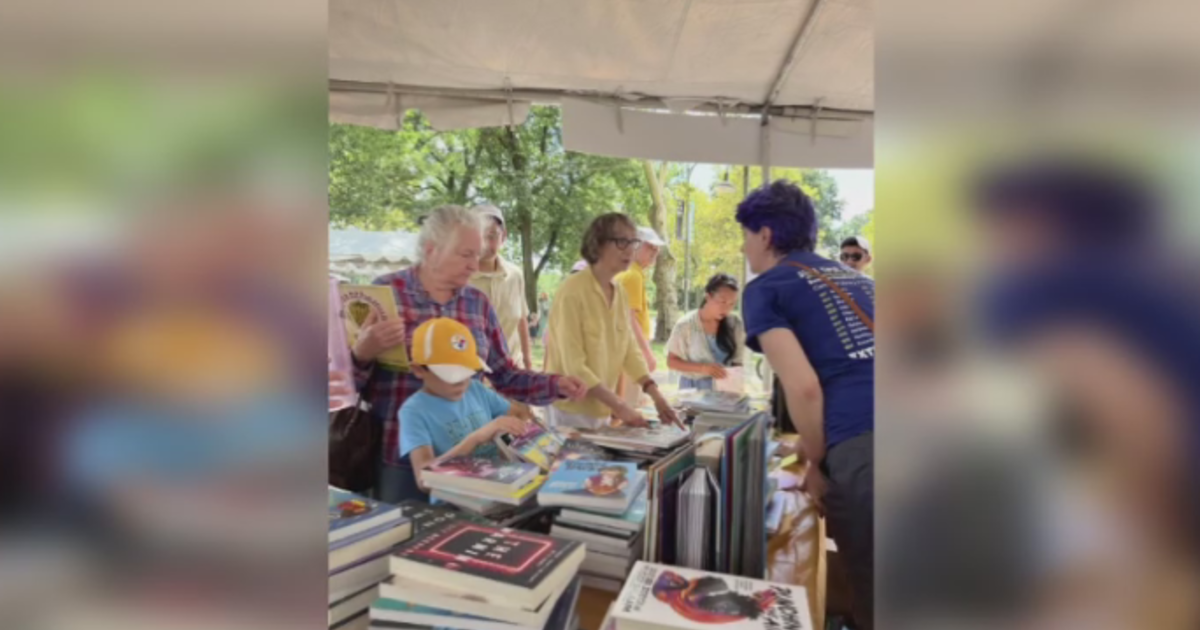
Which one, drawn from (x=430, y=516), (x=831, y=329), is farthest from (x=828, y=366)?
(x=430, y=516)

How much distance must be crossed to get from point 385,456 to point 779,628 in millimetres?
1288

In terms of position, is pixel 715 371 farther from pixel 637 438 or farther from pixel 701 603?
pixel 701 603

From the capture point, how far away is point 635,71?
2932 mm

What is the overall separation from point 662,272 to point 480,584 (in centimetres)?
1205

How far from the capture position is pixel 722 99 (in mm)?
3398

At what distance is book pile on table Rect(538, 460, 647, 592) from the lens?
1195 mm

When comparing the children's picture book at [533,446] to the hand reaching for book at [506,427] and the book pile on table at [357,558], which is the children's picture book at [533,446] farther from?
the book pile on table at [357,558]

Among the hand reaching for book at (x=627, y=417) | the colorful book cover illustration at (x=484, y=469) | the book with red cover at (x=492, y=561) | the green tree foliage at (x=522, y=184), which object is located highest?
the green tree foliage at (x=522, y=184)

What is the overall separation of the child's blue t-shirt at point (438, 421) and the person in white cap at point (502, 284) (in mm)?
1107

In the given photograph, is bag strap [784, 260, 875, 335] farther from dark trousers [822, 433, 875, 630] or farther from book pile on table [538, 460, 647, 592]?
book pile on table [538, 460, 647, 592]

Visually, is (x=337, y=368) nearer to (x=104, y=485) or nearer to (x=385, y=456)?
(x=385, y=456)

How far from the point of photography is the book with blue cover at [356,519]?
1.00 meters

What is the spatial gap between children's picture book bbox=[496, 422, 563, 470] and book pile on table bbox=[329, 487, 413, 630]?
1.36ft

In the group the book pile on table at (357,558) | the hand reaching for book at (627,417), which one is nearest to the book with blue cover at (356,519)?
the book pile on table at (357,558)
